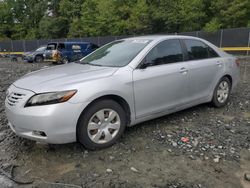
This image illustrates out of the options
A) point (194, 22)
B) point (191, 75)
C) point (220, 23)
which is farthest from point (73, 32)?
point (191, 75)

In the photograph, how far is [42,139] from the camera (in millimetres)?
3188

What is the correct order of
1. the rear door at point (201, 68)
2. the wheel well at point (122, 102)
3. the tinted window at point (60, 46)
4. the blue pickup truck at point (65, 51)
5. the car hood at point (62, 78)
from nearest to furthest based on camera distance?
the car hood at point (62, 78), the wheel well at point (122, 102), the rear door at point (201, 68), the blue pickup truck at point (65, 51), the tinted window at point (60, 46)

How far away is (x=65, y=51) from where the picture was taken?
18.2m

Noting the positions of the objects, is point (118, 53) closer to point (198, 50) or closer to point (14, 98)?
point (198, 50)

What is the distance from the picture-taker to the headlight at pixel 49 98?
10.3 feet

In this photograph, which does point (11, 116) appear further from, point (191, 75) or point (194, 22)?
point (194, 22)

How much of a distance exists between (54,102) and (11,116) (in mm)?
661

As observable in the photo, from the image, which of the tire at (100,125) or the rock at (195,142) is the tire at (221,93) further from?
the tire at (100,125)

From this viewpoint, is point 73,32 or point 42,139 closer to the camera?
point 42,139

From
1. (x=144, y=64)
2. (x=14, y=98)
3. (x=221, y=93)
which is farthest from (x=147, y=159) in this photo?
(x=221, y=93)

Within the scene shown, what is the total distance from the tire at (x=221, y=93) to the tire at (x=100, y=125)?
2.31 meters

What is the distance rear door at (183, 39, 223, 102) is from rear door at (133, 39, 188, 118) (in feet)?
0.64

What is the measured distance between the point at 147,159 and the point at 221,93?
2.69 meters

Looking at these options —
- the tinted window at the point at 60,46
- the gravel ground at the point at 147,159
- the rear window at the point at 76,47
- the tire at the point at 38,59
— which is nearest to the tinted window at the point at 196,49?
the gravel ground at the point at 147,159
